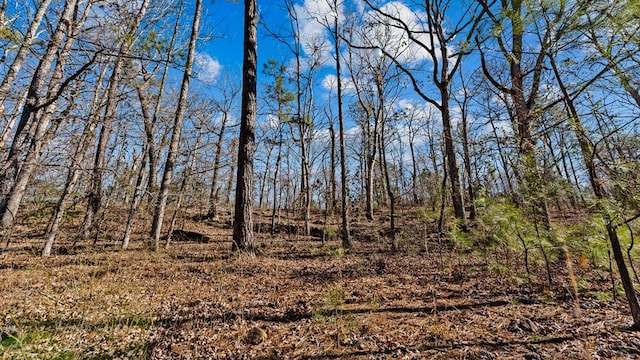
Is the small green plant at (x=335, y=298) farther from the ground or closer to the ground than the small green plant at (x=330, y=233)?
closer to the ground

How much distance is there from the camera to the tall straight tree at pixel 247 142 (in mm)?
5879

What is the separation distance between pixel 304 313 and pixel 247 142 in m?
4.04

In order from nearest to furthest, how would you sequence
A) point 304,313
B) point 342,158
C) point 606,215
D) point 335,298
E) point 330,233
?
point 606,215, point 304,313, point 335,298, point 342,158, point 330,233

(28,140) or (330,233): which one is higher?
(28,140)

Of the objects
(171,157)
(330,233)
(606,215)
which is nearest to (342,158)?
(330,233)

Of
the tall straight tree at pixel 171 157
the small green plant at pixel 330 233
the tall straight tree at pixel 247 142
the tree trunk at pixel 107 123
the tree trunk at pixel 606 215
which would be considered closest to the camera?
the tree trunk at pixel 606 215

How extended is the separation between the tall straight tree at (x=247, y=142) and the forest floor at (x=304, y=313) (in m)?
0.54

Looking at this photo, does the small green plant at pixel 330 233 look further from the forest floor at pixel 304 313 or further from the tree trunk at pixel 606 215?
the tree trunk at pixel 606 215

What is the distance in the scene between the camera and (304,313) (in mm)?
3426

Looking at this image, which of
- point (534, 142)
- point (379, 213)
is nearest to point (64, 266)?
point (534, 142)

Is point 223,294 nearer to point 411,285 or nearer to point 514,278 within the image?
point 411,285

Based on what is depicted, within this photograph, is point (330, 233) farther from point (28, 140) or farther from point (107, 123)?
point (28, 140)

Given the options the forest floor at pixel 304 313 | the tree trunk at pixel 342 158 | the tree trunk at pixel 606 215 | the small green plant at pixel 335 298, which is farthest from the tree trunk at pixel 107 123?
the tree trunk at pixel 342 158

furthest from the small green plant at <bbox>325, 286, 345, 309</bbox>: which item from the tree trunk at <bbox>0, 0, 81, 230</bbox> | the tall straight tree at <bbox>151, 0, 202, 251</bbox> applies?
the tall straight tree at <bbox>151, 0, 202, 251</bbox>
